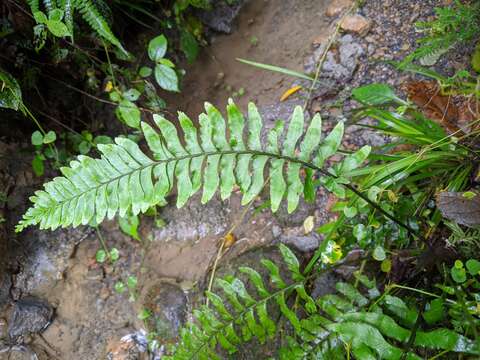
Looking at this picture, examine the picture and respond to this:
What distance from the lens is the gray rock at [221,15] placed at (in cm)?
263

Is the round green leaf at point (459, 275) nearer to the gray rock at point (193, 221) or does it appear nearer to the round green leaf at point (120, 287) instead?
the gray rock at point (193, 221)

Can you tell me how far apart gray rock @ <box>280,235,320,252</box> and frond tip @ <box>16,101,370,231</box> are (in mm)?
646

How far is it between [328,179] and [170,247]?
1285mm

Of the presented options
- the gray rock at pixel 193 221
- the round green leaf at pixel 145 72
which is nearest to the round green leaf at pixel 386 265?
the gray rock at pixel 193 221

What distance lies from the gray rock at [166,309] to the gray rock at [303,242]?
0.63 metres

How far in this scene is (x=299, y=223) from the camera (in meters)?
2.07

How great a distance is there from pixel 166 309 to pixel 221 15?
178 centimetres

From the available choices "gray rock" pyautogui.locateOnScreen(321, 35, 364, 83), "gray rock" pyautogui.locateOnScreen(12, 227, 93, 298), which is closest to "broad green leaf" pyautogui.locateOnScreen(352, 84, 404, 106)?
"gray rock" pyautogui.locateOnScreen(321, 35, 364, 83)

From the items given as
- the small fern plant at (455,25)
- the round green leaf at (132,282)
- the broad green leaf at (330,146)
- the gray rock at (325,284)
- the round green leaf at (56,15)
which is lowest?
the gray rock at (325,284)

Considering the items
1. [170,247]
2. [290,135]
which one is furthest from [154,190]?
[170,247]

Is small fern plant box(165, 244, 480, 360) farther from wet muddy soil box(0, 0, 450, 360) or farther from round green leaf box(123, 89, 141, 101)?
round green leaf box(123, 89, 141, 101)

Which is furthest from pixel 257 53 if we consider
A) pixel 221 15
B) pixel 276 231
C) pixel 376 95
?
pixel 276 231

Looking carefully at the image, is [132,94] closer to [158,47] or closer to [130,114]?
[130,114]

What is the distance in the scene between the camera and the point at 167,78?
2225mm
